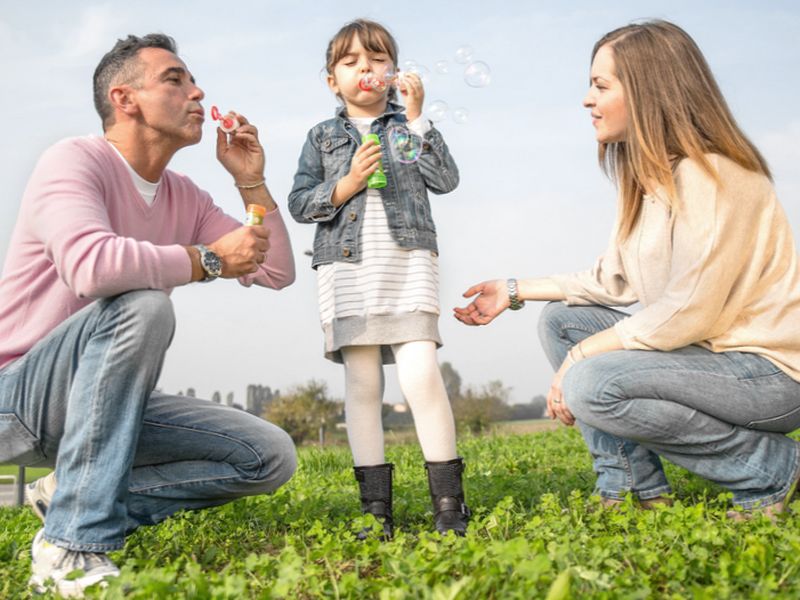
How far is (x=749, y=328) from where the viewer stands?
301cm

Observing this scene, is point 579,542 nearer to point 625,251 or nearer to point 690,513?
point 690,513

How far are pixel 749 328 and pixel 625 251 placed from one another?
0.56 meters

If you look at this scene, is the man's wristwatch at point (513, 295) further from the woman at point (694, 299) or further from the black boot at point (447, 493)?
the black boot at point (447, 493)

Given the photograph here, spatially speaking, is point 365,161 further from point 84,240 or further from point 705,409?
point 705,409

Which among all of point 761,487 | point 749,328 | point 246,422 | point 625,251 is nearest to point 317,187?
point 246,422

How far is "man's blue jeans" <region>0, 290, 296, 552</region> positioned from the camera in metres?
2.48

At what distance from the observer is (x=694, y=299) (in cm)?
290

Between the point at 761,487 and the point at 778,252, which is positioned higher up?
the point at 778,252

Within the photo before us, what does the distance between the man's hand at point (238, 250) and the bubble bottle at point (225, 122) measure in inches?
29.7

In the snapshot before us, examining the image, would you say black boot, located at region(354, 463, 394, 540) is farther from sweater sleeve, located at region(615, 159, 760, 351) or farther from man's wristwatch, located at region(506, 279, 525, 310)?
sweater sleeve, located at region(615, 159, 760, 351)

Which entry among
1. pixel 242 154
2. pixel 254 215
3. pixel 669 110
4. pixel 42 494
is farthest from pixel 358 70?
pixel 42 494

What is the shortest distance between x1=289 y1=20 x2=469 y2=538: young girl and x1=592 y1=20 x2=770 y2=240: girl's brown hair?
847 mm

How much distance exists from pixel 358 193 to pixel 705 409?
161cm

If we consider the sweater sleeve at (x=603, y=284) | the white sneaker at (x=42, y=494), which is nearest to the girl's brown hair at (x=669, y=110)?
the sweater sleeve at (x=603, y=284)
